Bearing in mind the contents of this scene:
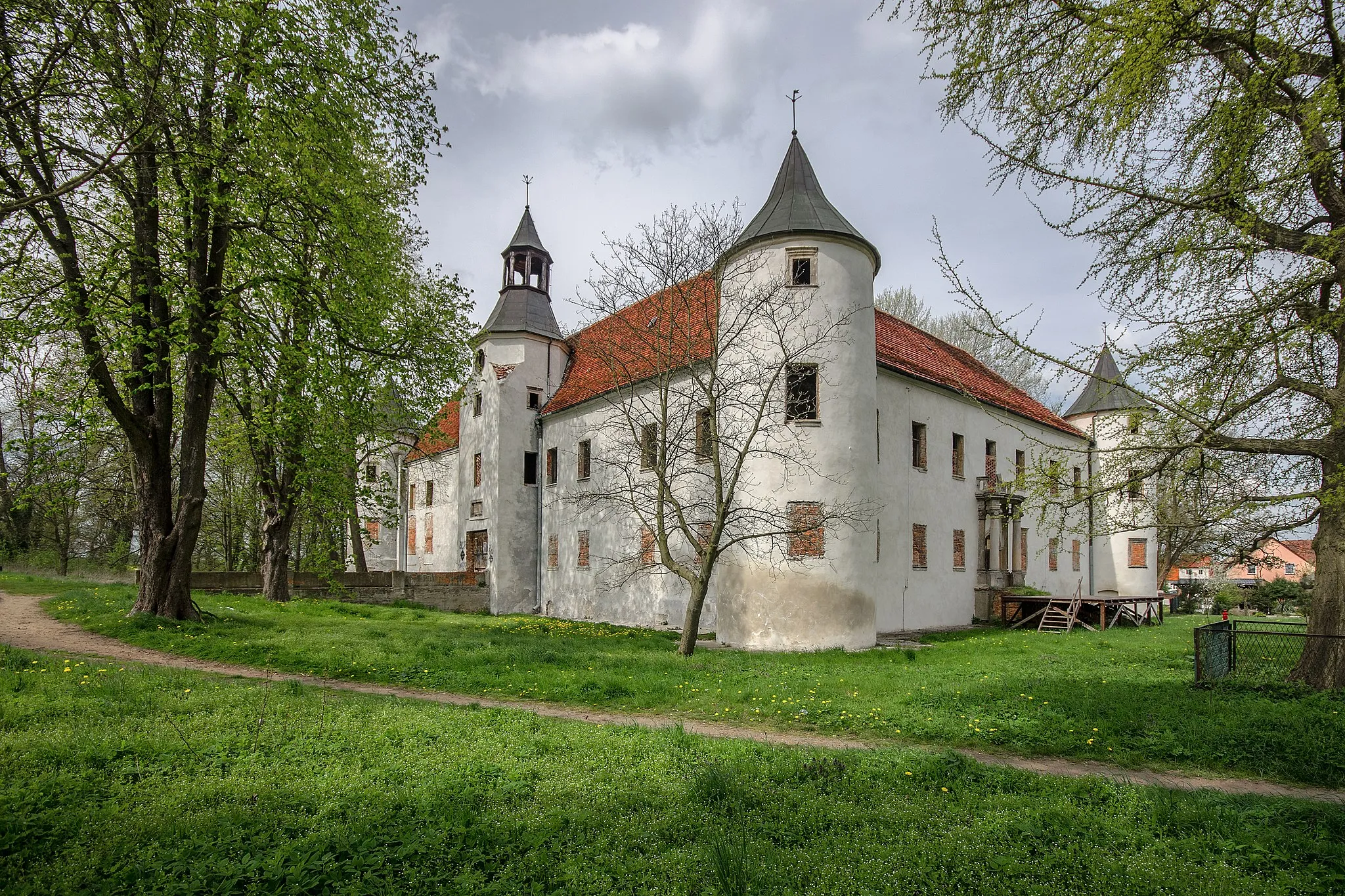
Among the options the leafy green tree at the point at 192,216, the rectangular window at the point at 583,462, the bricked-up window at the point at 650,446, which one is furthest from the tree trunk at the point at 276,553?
the bricked-up window at the point at 650,446

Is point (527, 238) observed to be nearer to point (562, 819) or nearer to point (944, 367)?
point (944, 367)

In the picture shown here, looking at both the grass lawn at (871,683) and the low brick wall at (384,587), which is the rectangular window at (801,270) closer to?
the grass lawn at (871,683)

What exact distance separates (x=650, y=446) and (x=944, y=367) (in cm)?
1127

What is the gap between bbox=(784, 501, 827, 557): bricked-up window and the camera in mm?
17188

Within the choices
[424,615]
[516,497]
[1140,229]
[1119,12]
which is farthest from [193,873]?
[516,497]

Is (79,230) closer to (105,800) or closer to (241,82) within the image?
(241,82)

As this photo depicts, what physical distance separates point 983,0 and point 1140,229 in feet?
11.3

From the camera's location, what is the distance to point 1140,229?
923cm

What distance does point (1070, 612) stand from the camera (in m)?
22.8

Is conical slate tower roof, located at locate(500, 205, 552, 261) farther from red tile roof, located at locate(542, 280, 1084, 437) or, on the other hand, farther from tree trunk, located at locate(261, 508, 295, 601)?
tree trunk, located at locate(261, 508, 295, 601)

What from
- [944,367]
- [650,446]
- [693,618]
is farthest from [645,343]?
[944,367]

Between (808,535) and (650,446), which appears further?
(650,446)

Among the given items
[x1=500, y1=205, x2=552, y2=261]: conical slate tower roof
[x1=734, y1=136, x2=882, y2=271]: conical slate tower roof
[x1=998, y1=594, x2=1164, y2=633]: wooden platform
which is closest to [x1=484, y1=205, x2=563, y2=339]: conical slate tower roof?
[x1=500, y1=205, x2=552, y2=261]: conical slate tower roof

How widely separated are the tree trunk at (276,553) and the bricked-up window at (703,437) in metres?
11.8
